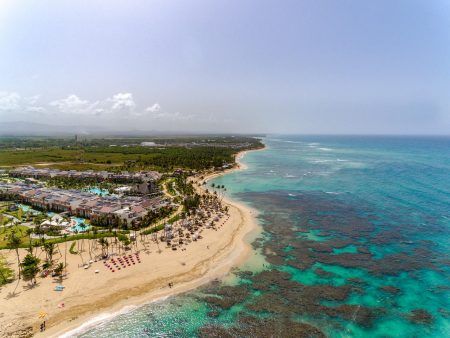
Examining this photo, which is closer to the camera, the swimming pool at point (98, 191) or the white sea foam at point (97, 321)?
the white sea foam at point (97, 321)

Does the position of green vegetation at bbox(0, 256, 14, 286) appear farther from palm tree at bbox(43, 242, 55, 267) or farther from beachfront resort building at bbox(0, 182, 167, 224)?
beachfront resort building at bbox(0, 182, 167, 224)

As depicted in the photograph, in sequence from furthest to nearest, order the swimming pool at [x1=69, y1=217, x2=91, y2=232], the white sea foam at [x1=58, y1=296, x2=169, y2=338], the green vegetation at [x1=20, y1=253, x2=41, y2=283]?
the swimming pool at [x1=69, y1=217, x2=91, y2=232] → the green vegetation at [x1=20, y1=253, x2=41, y2=283] → the white sea foam at [x1=58, y1=296, x2=169, y2=338]

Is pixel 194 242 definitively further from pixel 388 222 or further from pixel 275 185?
pixel 275 185

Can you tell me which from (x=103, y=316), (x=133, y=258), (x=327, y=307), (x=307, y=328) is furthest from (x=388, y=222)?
(x=103, y=316)

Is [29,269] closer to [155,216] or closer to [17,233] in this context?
[17,233]

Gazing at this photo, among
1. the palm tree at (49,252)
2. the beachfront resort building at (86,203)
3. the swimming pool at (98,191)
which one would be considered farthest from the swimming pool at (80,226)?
the swimming pool at (98,191)

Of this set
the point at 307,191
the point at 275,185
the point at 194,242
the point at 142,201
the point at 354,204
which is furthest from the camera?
the point at 275,185

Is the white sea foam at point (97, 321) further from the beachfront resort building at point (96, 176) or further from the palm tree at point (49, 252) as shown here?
the beachfront resort building at point (96, 176)

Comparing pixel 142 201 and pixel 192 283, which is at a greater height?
pixel 142 201

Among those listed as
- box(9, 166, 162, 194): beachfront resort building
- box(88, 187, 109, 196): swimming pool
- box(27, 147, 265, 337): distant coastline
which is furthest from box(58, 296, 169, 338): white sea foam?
box(9, 166, 162, 194): beachfront resort building
